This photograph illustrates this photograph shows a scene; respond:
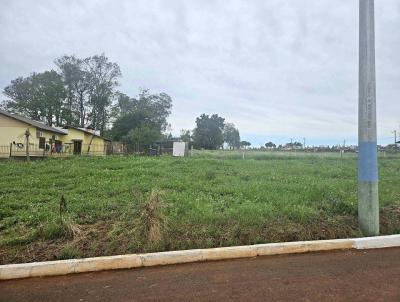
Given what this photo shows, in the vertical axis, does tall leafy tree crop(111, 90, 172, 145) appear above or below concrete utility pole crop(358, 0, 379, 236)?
above

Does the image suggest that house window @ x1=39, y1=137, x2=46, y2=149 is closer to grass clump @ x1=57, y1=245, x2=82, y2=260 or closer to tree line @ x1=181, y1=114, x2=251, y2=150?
grass clump @ x1=57, y1=245, x2=82, y2=260

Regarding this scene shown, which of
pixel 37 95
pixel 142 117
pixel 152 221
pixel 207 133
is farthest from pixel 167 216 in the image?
pixel 207 133

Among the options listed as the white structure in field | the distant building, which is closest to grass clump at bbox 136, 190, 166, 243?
the distant building

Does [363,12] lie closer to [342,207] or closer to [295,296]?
[342,207]

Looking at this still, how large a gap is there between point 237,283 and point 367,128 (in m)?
3.70

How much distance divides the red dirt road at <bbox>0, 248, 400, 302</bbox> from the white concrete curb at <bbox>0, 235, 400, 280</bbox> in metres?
0.11

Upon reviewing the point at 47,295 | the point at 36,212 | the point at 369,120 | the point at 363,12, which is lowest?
the point at 47,295

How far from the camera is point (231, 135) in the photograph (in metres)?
101

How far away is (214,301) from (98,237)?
2.60 meters

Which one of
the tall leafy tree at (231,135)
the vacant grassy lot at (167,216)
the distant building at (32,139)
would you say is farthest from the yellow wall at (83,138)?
the tall leafy tree at (231,135)

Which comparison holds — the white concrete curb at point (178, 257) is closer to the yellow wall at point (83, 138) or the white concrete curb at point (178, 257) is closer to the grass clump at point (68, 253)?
the grass clump at point (68, 253)

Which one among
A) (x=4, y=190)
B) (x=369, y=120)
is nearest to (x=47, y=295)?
(x=369, y=120)

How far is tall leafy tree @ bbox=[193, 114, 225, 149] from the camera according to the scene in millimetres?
74062

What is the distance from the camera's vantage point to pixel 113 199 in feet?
24.2
